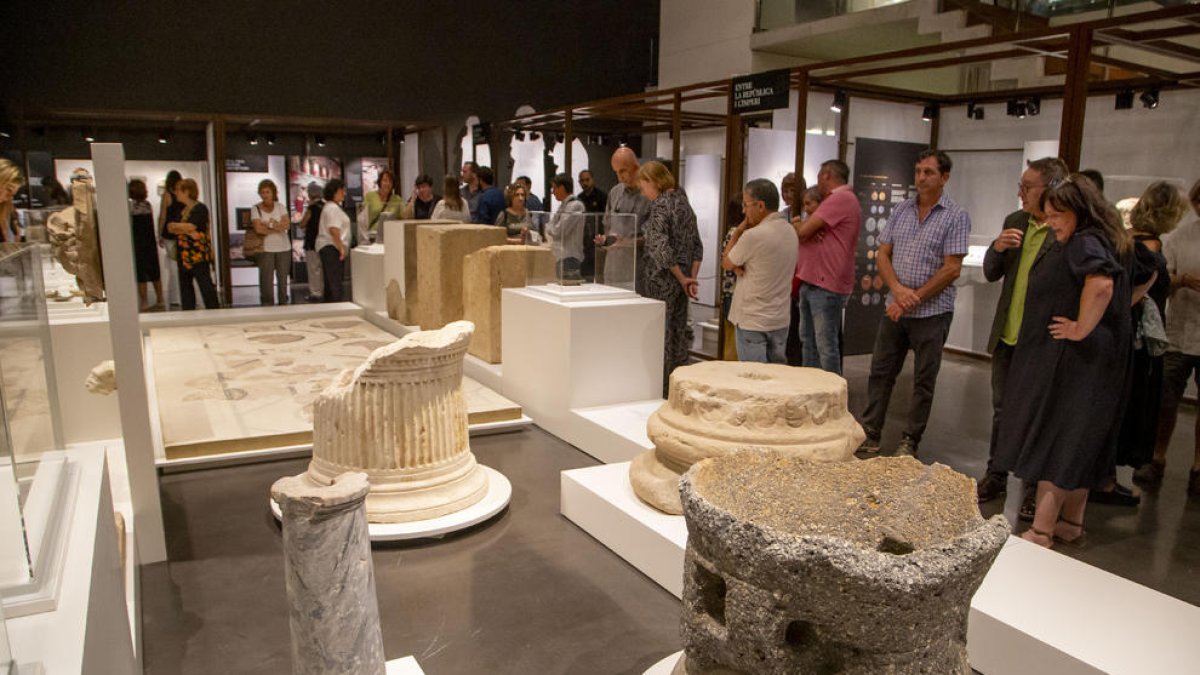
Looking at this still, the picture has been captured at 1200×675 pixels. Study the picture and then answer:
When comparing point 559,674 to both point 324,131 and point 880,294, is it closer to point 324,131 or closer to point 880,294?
point 880,294

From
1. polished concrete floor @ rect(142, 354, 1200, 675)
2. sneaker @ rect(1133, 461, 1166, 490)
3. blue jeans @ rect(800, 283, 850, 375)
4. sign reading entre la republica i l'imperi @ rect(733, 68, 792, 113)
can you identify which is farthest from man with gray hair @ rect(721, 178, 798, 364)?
sneaker @ rect(1133, 461, 1166, 490)

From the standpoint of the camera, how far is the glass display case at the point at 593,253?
588cm

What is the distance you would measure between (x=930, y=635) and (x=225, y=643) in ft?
8.08

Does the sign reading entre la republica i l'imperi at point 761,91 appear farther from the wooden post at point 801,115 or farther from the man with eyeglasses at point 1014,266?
the man with eyeglasses at point 1014,266

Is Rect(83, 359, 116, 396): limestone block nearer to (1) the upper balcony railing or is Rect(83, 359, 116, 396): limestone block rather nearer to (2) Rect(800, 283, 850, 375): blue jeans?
(2) Rect(800, 283, 850, 375): blue jeans

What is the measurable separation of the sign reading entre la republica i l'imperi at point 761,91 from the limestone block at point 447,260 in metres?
2.29

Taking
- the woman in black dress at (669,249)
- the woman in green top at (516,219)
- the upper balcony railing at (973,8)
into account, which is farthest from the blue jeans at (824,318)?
the upper balcony railing at (973,8)

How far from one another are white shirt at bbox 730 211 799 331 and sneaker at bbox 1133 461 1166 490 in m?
2.30

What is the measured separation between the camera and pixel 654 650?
3.05 metres

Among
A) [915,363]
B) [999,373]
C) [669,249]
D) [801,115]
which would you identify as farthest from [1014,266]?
[669,249]

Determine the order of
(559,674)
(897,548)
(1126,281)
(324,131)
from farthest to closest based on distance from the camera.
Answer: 1. (324,131)
2. (1126,281)
3. (559,674)
4. (897,548)

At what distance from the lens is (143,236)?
894 cm

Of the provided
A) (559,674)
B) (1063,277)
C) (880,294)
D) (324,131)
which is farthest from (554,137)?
(559,674)

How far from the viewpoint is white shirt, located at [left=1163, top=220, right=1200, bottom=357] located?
484 cm
